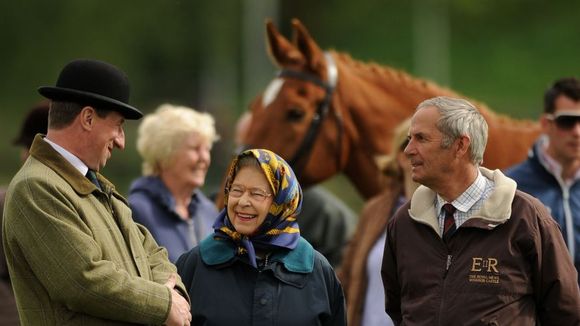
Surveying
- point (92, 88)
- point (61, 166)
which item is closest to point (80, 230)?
point (61, 166)

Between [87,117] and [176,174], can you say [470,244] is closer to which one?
[87,117]

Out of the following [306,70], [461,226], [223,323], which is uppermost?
[306,70]

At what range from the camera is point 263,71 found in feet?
94.6

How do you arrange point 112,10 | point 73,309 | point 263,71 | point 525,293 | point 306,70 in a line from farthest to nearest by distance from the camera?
point 112,10, point 263,71, point 306,70, point 525,293, point 73,309

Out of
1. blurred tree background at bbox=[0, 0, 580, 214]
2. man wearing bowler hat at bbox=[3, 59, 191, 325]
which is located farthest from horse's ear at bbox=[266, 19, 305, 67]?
blurred tree background at bbox=[0, 0, 580, 214]

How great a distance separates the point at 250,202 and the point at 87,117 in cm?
75

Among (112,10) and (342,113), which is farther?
(112,10)

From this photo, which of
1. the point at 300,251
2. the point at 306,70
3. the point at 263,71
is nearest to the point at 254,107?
the point at 306,70

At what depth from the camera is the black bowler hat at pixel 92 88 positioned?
4801 millimetres

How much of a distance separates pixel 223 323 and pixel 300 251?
436mm

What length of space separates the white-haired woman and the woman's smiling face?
160 cm

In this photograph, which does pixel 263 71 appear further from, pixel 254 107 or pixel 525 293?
pixel 525 293

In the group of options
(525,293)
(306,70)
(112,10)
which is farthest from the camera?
(112,10)

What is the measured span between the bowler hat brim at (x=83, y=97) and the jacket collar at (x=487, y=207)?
120 cm
